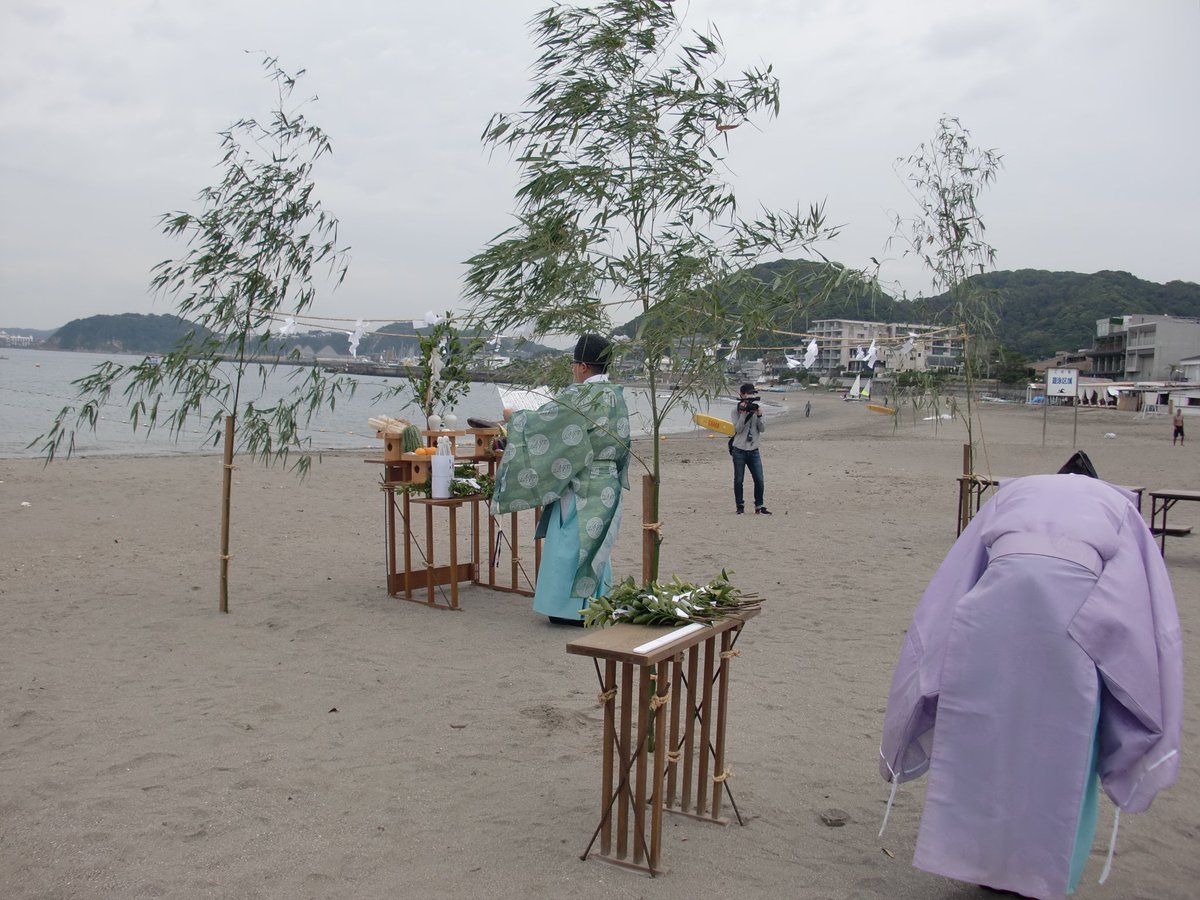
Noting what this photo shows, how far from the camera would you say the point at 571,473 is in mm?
6848

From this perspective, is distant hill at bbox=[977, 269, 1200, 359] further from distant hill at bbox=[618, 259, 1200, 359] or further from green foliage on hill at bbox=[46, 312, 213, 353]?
green foliage on hill at bbox=[46, 312, 213, 353]

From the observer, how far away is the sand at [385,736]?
353 centimetres

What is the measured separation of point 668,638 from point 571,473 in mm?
3556

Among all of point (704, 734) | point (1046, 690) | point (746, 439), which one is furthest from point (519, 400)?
point (746, 439)

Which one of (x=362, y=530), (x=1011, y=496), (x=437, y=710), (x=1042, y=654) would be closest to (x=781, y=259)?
(x=1011, y=496)

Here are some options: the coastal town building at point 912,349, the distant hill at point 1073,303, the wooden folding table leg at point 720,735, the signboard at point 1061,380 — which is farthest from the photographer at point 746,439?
the distant hill at point 1073,303

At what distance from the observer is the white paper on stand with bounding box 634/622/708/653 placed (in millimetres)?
3189

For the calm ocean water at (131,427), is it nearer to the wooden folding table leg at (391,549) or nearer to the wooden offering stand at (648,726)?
the wooden folding table leg at (391,549)

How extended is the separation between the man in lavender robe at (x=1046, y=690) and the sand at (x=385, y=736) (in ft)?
1.84

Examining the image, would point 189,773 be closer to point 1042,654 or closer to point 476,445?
point 1042,654

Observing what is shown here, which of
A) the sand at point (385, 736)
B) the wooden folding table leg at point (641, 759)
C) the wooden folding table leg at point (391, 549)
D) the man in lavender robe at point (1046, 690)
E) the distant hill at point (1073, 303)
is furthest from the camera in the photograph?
the distant hill at point (1073, 303)

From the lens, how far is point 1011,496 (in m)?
3.19

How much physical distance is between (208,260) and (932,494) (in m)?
13.0

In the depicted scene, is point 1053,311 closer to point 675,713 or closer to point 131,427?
point 131,427
